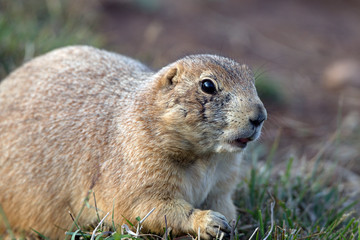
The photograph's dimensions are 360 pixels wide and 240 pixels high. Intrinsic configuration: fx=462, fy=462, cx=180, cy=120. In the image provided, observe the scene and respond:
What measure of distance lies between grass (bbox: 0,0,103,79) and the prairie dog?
1.73m

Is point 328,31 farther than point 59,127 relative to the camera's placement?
Yes

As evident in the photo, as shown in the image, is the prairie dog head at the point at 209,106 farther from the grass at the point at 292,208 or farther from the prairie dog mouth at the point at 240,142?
the grass at the point at 292,208

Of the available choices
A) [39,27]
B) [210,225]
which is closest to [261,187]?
[210,225]

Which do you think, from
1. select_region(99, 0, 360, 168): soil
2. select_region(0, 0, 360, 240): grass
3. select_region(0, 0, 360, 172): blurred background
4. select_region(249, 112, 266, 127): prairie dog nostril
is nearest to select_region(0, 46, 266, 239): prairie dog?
select_region(249, 112, 266, 127): prairie dog nostril

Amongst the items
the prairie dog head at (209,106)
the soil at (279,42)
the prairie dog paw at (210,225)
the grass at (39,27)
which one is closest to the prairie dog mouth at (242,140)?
the prairie dog head at (209,106)

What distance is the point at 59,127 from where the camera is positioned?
13.9 feet

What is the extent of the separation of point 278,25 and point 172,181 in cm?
985

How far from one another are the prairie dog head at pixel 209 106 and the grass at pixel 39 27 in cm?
327

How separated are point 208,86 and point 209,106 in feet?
0.64

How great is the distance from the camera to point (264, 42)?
447 inches

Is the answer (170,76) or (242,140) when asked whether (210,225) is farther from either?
(170,76)

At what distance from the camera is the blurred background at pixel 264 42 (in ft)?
22.5

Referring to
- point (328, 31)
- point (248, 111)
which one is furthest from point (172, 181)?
point (328, 31)

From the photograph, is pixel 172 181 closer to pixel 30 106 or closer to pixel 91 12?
pixel 30 106
